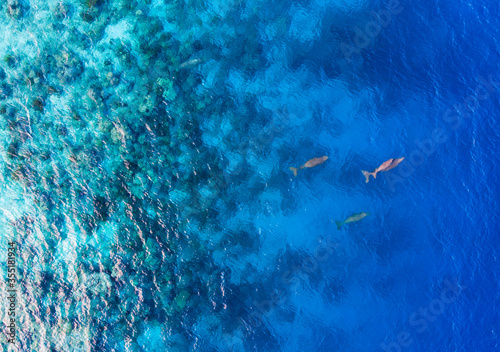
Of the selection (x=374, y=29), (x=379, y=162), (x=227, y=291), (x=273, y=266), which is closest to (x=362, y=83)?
(x=374, y=29)

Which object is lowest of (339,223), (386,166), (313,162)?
(339,223)

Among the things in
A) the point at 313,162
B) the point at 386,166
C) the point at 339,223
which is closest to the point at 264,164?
the point at 313,162

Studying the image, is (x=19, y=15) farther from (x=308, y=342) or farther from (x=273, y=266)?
(x=308, y=342)

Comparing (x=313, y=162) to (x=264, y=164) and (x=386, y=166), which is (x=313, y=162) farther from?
(x=386, y=166)

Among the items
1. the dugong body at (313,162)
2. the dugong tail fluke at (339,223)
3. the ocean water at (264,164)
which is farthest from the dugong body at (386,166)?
the dugong tail fluke at (339,223)

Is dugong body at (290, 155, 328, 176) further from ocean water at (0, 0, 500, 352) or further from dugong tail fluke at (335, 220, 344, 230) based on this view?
dugong tail fluke at (335, 220, 344, 230)

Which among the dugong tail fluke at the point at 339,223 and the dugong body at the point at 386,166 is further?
the dugong tail fluke at the point at 339,223

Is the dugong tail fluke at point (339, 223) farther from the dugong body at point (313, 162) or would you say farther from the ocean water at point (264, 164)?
the dugong body at point (313, 162)

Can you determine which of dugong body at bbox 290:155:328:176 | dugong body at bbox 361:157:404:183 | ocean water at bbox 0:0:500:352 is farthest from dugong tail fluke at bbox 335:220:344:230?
dugong body at bbox 290:155:328:176

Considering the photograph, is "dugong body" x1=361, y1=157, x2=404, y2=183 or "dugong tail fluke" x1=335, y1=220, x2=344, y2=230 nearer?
"dugong body" x1=361, y1=157, x2=404, y2=183
